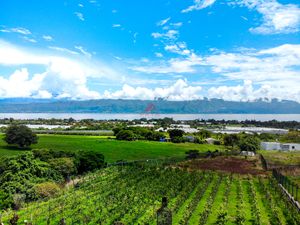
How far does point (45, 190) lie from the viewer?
2852cm

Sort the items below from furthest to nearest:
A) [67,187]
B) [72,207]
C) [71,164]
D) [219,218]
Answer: [71,164]
[67,187]
[72,207]
[219,218]

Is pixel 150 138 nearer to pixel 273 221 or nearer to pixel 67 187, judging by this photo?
pixel 67 187

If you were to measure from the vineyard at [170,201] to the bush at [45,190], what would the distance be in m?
0.95

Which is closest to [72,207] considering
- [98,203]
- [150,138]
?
[98,203]

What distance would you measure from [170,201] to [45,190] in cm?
1055

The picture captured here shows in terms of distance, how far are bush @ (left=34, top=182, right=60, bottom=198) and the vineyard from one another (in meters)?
0.95

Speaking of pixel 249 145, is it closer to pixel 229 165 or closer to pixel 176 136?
pixel 229 165

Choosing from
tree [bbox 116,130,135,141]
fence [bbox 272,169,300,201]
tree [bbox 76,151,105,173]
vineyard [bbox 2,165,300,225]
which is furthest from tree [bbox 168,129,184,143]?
fence [bbox 272,169,300,201]

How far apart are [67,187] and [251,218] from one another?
17.5 m

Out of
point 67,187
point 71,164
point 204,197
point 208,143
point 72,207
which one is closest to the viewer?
point 72,207

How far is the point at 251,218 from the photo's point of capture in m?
22.1

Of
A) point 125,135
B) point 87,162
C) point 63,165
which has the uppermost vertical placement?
point 63,165

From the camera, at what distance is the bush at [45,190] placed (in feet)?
92.4

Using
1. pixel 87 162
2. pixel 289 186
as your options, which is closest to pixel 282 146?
pixel 289 186
